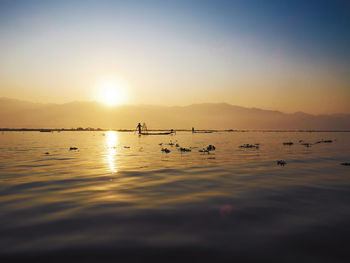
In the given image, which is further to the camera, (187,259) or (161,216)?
(161,216)

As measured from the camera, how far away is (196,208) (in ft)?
27.8

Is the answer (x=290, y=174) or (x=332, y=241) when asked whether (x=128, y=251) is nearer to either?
(x=332, y=241)

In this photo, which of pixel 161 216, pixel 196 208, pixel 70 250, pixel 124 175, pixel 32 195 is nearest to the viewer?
pixel 70 250

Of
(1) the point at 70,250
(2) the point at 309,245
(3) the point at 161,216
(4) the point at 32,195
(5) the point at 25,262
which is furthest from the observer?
(4) the point at 32,195

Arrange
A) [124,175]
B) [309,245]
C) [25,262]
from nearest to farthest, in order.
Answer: [25,262] → [309,245] → [124,175]

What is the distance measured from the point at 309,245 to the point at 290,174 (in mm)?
10646

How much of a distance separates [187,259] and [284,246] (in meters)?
2.54

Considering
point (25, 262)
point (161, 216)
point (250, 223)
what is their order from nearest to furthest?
point (25, 262) → point (250, 223) → point (161, 216)

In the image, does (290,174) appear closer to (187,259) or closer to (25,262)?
(187,259)

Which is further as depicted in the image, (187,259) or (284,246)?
(284,246)

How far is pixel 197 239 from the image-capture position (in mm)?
5992

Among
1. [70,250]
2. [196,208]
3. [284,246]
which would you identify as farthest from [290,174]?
[70,250]

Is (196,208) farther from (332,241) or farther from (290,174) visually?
(290,174)

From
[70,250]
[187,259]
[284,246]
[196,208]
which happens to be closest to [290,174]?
[196,208]
